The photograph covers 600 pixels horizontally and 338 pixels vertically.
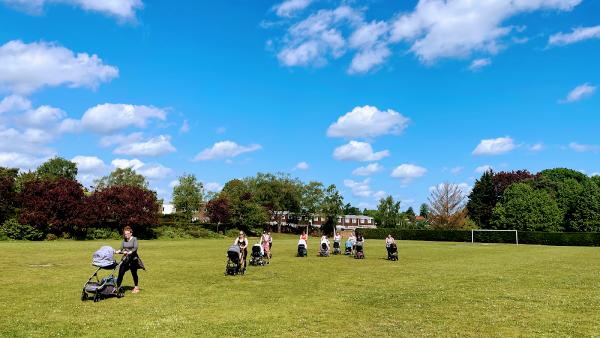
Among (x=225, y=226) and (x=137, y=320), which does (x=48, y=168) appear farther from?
(x=137, y=320)

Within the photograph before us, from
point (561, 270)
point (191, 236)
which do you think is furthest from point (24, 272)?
point (191, 236)

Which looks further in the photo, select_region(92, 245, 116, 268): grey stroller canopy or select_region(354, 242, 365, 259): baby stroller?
select_region(354, 242, 365, 259): baby stroller

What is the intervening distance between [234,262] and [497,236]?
5493 cm

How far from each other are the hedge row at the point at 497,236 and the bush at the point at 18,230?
1965 inches

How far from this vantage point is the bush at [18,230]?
158 ft

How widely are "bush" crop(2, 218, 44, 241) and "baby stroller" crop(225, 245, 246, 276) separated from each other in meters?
39.4

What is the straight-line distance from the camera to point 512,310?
38.0ft

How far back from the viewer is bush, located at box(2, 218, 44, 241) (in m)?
48.3

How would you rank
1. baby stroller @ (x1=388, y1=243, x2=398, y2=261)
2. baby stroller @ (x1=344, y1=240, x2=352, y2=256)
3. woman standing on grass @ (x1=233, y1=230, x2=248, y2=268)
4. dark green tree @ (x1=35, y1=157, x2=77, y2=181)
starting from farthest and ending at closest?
dark green tree @ (x1=35, y1=157, x2=77, y2=181) → baby stroller @ (x1=344, y1=240, x2=352, y2=256) → baby stroller @ (x1=388, y1=243, x2=398, y2=261) → woman standing on grass @ (x1=233, y1=230, x2=248, y2=268)

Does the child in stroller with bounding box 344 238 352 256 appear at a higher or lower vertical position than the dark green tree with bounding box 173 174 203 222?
lower

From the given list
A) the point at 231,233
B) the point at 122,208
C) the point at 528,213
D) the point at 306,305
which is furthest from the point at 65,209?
the point at 528,213

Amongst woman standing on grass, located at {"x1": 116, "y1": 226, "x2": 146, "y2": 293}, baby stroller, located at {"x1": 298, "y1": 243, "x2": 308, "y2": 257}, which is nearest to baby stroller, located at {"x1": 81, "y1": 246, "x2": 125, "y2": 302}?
woman standing on grass, located at {"x1": 116, "y1": 226, "x2": 146, "y2": 293}

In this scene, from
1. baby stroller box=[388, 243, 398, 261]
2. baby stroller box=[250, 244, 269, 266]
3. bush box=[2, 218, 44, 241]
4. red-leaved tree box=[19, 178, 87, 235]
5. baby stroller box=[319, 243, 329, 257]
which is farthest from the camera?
red-leaved tree box=[19, 178, 87, 235]

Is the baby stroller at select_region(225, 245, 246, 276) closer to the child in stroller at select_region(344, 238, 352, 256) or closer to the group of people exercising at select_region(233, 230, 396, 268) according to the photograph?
the group of people exercising at select_region(233, 230, 396, 268)
